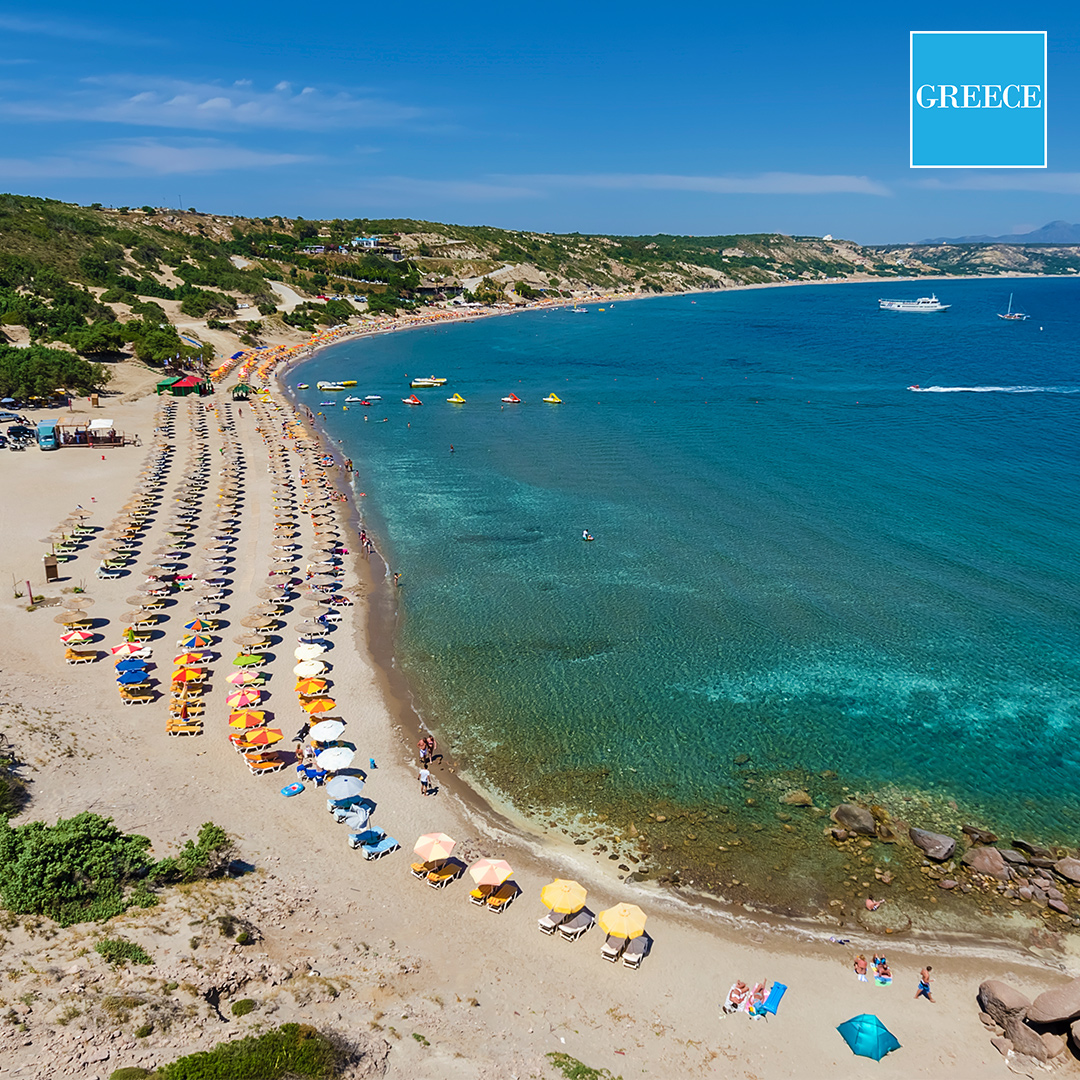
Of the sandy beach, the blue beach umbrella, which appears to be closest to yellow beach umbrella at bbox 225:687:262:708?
the sandy beach

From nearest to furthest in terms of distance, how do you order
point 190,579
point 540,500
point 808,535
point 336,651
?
point 336,651 → point 190,579 → point 808,535 → point 540,500

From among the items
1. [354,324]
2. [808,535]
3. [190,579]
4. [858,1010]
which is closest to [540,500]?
[808,535]

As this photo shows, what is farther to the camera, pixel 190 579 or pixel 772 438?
pixel 772 438

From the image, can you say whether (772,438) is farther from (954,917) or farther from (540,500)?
(954,917)

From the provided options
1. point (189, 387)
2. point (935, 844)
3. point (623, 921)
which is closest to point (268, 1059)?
point (623, 921)

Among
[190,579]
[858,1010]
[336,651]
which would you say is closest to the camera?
[858,1010]

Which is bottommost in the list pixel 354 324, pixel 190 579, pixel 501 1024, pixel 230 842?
pixel 501 1024

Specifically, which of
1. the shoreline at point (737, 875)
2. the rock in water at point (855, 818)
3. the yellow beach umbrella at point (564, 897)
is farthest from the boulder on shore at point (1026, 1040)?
the yellow beach umbrella at point (564, 897)
